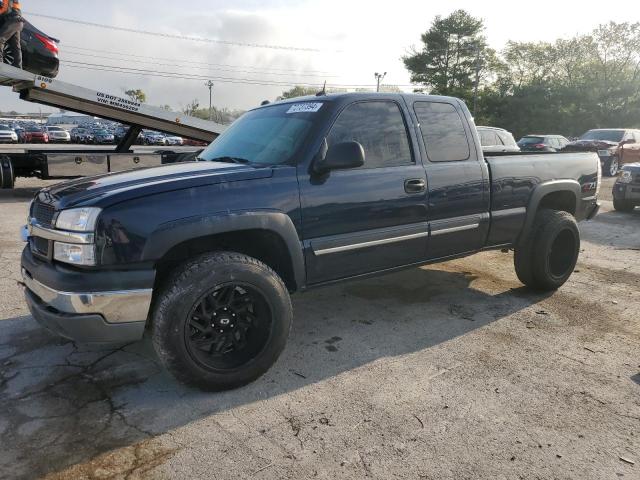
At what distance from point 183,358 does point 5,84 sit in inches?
350

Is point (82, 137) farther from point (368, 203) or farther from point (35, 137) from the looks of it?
point (368, 203)

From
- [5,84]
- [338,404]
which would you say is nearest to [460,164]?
[338,404]

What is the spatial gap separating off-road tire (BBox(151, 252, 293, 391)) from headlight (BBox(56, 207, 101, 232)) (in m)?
0.54

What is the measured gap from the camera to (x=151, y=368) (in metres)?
3.38

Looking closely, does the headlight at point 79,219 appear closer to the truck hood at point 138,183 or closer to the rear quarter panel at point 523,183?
the truck hood at point 138,183

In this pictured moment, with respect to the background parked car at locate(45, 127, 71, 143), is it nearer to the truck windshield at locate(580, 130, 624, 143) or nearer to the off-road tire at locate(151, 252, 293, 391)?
the truck windshield at locate(580, 130, 624, 143)

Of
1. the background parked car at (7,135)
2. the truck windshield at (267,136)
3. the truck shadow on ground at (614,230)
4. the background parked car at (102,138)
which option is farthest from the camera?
the background parked car at (102,138)

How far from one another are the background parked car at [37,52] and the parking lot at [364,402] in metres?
6.32

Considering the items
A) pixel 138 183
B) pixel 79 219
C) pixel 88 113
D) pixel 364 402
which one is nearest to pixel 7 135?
pixel 88 113

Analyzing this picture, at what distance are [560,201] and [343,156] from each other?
302cm

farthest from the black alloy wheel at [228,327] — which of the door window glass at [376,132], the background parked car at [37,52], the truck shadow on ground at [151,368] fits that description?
the background parked car at [37,52]

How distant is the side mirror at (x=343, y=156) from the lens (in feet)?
10.7

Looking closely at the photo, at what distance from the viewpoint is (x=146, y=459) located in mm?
2441

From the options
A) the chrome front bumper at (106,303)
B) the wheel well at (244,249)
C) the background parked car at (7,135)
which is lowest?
the chrome front bumper at (106,303)
